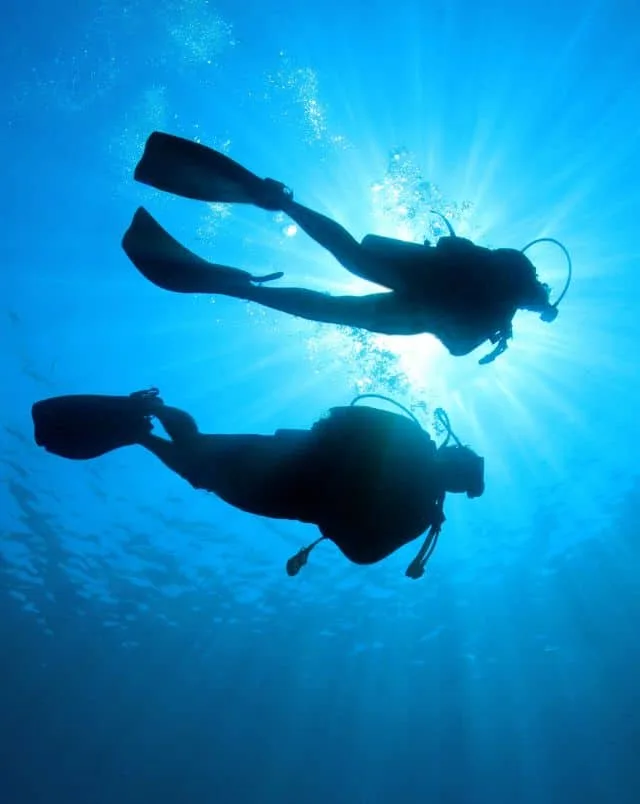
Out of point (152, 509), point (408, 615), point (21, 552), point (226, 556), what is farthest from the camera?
point (408, 615)

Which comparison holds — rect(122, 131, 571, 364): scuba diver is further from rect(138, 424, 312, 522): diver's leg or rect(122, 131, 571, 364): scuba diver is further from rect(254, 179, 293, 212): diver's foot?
rect(138, 424, 312, 522): diver's leg

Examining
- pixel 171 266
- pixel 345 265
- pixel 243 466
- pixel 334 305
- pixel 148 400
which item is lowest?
pixel 243 466

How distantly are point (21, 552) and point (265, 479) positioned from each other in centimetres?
2758

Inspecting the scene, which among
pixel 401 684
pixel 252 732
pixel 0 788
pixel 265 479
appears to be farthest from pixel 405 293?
pixel 0 788

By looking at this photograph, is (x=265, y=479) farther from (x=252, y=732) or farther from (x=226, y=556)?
(x=252, y=732)

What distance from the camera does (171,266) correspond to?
3.31m

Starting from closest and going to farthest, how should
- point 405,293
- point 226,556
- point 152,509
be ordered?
1. point 405,293
2. point 152,509
3. point 226,556

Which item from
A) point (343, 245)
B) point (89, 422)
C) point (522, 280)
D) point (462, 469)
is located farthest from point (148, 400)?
point (522, 280)

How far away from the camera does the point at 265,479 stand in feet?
11.2

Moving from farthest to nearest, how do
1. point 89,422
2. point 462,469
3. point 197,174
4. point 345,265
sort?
point 462,469 < point 345,265 < point 89,422 < point 197,174

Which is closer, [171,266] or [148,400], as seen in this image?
[171,266]

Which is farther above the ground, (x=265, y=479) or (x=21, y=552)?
(x=21, y=552)

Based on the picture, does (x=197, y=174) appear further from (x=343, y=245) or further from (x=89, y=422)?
(x=89, y=422)

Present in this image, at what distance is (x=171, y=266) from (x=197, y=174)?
0.55 metres
